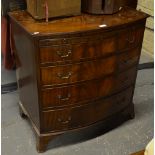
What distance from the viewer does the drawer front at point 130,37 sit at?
1661mm

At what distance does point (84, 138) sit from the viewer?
1928 millimetres

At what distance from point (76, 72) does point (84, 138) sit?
1.75 ft

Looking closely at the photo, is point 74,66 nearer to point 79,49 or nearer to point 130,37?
point 79,49

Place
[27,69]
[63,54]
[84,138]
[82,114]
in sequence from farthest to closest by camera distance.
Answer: [84,138]
[82,114]
[27,69]
[63,54]

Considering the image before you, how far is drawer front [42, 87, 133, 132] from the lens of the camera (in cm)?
175

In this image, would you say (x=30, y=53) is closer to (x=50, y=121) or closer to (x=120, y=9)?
(x=50, y=121)

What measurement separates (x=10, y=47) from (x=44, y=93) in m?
0.52

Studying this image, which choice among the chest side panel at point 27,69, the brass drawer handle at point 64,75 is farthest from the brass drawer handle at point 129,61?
the chest side panel at point 27,69

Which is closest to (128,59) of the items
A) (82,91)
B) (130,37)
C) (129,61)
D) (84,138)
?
(129,61)

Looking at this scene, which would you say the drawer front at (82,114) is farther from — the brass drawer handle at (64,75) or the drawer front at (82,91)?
the brass drawer handle at (64,75)

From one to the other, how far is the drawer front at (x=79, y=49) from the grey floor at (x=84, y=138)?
551 mm

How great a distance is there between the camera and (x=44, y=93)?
5.39 feet

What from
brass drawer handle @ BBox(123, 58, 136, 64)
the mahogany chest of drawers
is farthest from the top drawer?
brass drawer handle @ BBox(123, 58, 136, 64)

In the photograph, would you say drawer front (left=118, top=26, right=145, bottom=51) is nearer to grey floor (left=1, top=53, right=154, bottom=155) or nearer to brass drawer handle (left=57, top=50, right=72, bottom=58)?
brass drawer handle (left=57, top=50, right=72, bottom=58)
